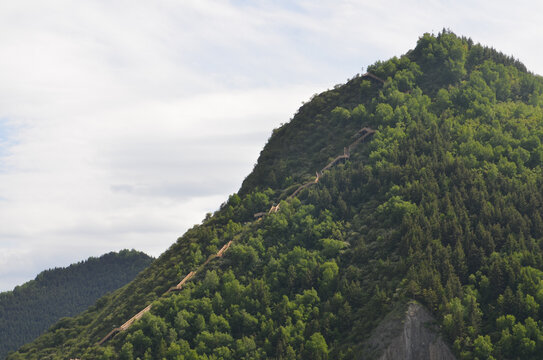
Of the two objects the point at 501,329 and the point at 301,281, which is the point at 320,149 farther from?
the point at 501,329

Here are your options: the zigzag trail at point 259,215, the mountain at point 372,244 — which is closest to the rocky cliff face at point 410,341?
the mountain at point 372,244

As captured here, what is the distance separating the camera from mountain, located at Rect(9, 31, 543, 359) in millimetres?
103438

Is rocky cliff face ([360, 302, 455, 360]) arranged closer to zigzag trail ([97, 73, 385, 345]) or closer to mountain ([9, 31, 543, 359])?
mountain ([9, 31, 543, 359])

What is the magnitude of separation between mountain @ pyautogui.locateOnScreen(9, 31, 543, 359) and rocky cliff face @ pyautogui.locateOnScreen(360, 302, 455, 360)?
20cm

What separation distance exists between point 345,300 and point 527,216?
122 feet

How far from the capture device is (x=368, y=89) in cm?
18288

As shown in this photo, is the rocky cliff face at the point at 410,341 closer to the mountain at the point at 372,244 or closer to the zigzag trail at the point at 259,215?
the mountain at the point at 372,244

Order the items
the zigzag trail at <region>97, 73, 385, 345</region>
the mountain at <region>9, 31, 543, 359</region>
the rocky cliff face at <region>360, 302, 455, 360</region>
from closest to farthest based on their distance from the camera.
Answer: the rocky cliff face at <region>360, 302, 455, 360</region> < the mountain at <region>9, 31, 543, 359</region> < the zigzag trail at <region>97, 73, 385, 345</region>

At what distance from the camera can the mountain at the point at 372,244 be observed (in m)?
103

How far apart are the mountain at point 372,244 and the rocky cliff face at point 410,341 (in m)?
0.20

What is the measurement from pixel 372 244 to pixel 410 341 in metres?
29.9

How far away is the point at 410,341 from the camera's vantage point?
323 feet

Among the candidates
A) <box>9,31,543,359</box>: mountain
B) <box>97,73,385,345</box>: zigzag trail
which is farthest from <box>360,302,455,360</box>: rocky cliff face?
<box>97,73,385,345</box>: zigzag trail

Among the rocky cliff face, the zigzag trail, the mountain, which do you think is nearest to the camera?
the rocky cliff face
